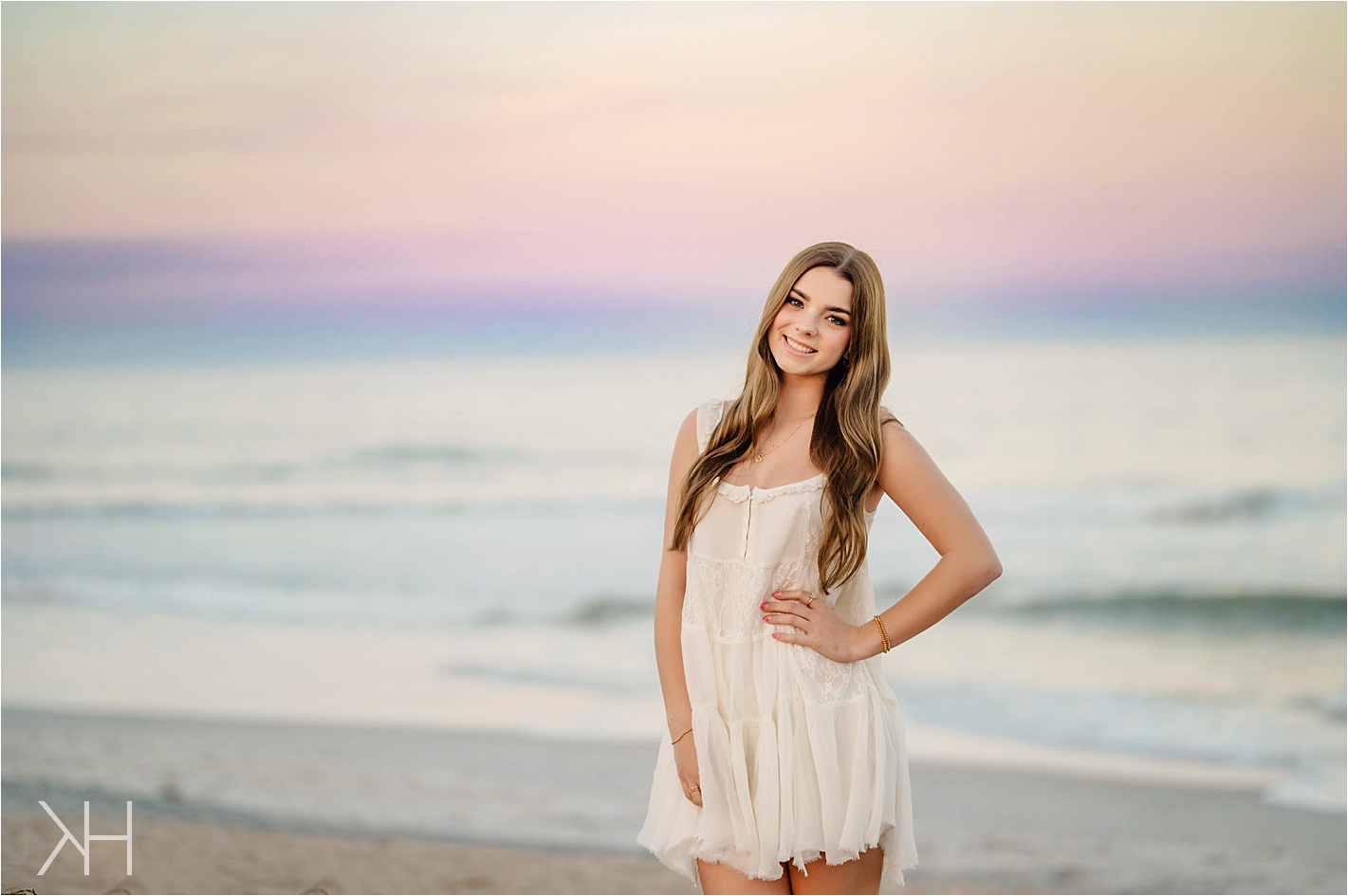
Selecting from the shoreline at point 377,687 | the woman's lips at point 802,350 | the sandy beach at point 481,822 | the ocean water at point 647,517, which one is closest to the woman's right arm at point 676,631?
the woman's lips at point 802,350

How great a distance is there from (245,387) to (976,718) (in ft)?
36.1

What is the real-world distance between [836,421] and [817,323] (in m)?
0.21

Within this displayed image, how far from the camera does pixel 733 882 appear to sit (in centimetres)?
241

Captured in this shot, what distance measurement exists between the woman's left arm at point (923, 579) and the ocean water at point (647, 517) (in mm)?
4775

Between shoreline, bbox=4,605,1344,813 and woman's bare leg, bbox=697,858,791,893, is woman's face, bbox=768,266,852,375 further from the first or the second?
shoreline, bbox=4,605,1344,813

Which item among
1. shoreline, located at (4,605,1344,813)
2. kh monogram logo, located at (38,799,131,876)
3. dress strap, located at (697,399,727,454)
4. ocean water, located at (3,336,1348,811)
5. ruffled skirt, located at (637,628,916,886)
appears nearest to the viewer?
ruffled skirt, located at (637,628,916,886)

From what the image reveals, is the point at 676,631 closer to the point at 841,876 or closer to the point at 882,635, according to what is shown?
the point at 882,635

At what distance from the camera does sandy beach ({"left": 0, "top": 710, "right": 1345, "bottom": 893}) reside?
180 inches

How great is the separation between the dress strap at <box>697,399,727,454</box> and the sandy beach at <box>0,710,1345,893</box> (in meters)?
2.59

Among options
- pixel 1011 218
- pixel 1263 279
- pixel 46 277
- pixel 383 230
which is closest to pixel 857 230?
pixel 1011 218

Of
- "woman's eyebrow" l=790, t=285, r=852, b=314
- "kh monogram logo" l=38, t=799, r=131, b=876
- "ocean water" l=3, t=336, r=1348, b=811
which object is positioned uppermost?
"ocean water" l=3, t=336, r=1348, b=811

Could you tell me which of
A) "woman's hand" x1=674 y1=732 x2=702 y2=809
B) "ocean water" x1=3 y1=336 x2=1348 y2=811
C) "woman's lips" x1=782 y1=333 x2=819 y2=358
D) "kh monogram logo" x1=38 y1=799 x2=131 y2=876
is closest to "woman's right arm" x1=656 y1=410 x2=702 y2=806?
"woman's hand" x1=674 y1=732 x2=702 y2=809

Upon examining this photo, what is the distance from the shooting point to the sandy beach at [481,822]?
15.0 ft

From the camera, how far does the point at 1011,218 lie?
1188cm
